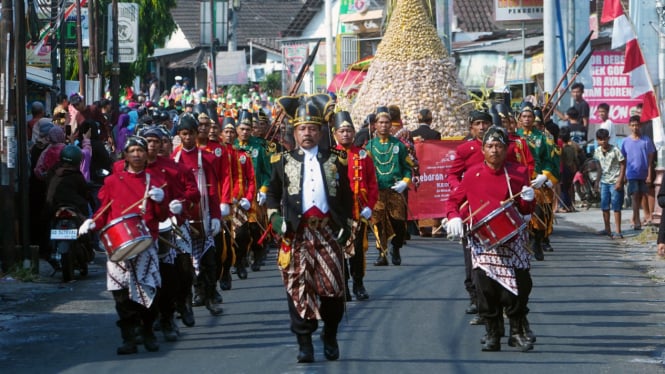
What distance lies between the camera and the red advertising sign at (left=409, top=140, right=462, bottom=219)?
2144 cm

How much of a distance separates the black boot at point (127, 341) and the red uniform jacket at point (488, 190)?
2604 mm

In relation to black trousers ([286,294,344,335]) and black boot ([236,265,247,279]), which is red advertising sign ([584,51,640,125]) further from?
black trousers ([286,294,344,335])

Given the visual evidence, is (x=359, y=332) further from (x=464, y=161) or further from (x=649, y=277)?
(x=649, y=277)

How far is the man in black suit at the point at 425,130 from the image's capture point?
21.5 metres

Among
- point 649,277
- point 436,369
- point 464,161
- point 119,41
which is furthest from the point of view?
point 119,41

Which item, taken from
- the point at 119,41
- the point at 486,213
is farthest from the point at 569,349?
the point at 119,41

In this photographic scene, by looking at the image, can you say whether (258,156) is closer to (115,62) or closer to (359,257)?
(359,257)

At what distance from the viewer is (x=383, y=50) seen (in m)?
23.5

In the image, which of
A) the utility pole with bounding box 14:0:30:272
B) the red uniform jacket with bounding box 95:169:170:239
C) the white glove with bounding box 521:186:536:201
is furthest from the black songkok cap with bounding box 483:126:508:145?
the utility pole with bounding box 14:0:30:272

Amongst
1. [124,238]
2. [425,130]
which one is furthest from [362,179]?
[425,130]

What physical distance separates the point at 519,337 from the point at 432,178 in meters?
11.1

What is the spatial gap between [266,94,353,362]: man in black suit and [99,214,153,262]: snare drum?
1024mm

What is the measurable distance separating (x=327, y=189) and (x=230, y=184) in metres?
3.36

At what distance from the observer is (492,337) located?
10594mm
